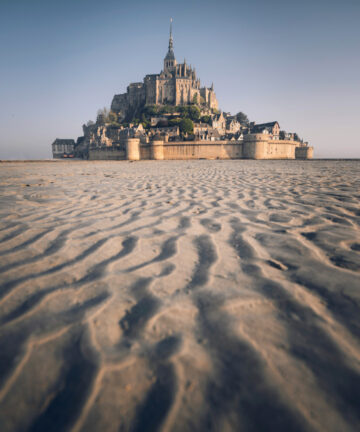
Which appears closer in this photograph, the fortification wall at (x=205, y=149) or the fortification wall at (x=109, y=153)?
the fortification wall at (x=205, y=149)

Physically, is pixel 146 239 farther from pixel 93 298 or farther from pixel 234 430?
pixel 234 430

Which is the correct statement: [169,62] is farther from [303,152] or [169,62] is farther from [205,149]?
[303,152]

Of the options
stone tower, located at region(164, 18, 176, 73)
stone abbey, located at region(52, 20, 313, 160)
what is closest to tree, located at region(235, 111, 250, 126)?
stone abbey, located at region(52, 20, 313, 160)

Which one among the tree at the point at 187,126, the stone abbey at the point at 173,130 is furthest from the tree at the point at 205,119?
the tree at the point at 187,126

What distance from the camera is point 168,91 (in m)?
63.2

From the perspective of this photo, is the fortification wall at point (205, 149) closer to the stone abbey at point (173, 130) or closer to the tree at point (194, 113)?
the stone abbey at point (173, 130)

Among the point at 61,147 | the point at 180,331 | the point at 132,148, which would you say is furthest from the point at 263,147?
the point at 61,147

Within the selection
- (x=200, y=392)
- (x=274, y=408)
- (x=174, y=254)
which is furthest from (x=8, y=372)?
(x=174, y=254)

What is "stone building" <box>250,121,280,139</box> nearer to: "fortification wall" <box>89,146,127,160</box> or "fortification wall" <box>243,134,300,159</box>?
"fortification wall" <box>243,134,300,159</box>

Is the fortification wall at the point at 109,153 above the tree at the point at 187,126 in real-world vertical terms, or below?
below

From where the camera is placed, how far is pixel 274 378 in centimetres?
93

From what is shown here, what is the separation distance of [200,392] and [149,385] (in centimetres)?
20

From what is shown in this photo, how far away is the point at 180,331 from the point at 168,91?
71.2 meters

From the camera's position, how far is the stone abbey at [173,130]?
36938 millimetres
